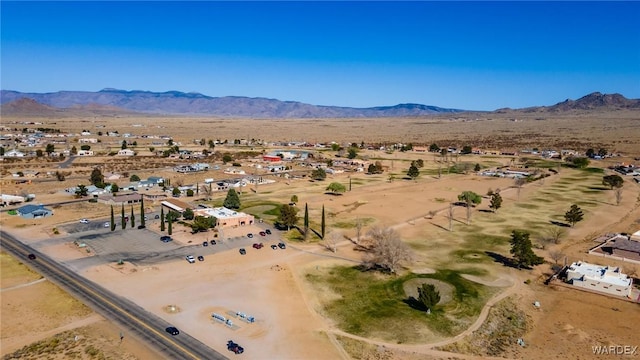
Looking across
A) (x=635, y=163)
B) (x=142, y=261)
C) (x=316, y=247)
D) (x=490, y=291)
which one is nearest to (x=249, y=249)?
(x=316, y=247)

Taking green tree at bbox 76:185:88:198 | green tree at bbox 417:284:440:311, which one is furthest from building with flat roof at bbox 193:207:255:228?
green tree at bbox 417:284:440:311

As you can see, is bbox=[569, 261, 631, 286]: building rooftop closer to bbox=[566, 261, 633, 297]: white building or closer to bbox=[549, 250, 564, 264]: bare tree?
bbox=[566, 261, 633, 297]: white building

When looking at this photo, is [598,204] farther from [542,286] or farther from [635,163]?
[635,163]

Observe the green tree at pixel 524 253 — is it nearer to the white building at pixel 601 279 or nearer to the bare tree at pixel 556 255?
the bare tree at pixel 556 255

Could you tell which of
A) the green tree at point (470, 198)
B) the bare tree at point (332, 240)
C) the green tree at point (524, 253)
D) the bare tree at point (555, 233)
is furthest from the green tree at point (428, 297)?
the green tree at point (470, 198)

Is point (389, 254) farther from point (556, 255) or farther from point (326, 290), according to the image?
point (556, 255)
